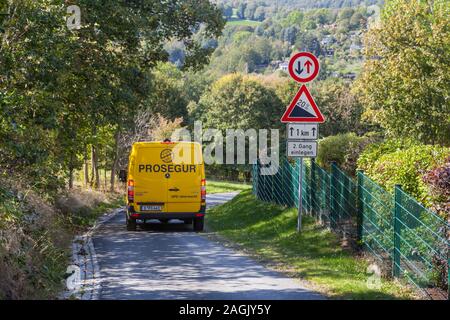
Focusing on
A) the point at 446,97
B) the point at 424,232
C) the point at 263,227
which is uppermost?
the point at 446,97

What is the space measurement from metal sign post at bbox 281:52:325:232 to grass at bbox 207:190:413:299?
1187 millimetres

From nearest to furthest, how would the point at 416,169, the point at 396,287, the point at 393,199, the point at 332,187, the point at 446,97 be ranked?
the point at 396,287 → the point at 393,199 → the point at 416,169 → the point at 332,187 → the point at 446,97

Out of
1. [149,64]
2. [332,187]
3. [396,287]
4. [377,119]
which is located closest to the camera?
[396,287]

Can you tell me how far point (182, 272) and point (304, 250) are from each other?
3.08 metres

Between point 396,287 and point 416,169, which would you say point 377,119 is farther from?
point 396,287

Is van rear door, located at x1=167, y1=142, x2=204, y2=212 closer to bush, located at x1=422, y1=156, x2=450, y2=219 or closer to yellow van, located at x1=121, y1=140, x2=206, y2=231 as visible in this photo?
yellow van, located at x1=121, y1=140, x2=206, y2=231

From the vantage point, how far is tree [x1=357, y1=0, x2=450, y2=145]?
87.6ft

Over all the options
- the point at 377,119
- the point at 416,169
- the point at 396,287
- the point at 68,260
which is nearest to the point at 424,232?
the point at 396,287

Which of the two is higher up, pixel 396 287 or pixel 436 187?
pixel 436 187

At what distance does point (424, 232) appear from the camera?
349 inches

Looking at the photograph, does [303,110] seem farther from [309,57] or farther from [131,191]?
[131,191]

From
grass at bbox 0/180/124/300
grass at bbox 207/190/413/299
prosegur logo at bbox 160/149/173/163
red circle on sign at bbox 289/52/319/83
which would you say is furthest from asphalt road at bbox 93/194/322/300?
Result: red circle on sign at bbox 289/52/319/83
